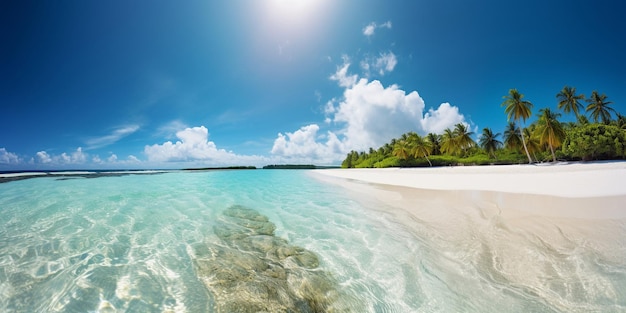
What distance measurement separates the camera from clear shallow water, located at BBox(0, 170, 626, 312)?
296 centimetres

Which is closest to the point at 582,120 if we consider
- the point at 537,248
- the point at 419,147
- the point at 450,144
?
the point at 450,144

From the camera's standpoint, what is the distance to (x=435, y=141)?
5588cm

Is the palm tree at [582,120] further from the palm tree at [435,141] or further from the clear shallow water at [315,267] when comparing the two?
the clear shallow water at [315,267]

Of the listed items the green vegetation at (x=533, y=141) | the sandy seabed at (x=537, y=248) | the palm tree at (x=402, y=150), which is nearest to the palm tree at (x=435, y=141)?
the green vegetation at (x=533, y=141)

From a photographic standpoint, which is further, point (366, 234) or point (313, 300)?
point (366, 234)

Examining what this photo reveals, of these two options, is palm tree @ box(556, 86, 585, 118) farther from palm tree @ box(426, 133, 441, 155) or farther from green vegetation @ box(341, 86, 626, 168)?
palm tree @ box(426, 133, 441, 155)

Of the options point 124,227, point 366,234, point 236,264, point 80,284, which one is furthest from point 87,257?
point 366,234

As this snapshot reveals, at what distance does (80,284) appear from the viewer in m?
3.45

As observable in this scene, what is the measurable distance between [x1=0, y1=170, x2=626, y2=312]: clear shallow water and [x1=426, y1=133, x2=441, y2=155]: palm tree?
177 ft

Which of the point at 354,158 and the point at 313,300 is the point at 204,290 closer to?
the point at 313,300

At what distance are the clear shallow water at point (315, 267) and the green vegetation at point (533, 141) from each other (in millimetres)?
35343

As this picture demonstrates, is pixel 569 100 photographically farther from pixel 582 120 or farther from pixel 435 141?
pixel 435 141

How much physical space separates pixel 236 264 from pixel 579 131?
145 feet

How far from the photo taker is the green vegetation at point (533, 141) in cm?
2847
